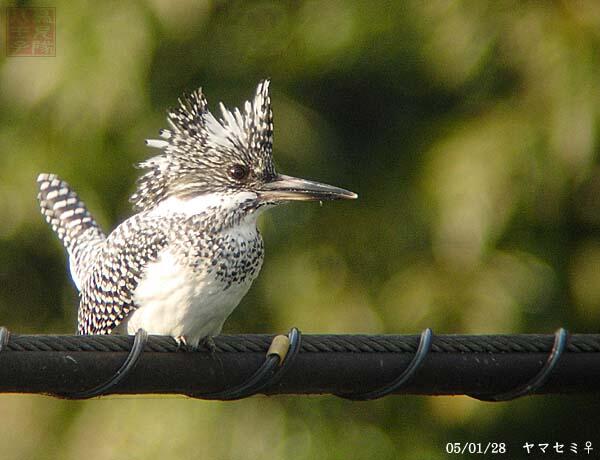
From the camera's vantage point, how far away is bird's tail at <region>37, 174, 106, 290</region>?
142 inches

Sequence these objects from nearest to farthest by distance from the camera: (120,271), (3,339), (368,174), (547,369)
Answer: (3,339)
(547,369)
(120,271)
(368,174)

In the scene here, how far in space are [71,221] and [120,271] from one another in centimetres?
80

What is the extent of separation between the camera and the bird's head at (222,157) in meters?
2.98

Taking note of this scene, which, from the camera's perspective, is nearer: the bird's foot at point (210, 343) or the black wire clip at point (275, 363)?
the black wire clip at point (275, 363)

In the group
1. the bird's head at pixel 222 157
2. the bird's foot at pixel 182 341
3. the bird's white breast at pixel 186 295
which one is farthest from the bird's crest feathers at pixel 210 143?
the bird's foot at pixel 182 341

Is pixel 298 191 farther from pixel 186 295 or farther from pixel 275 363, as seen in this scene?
pixel 275 363

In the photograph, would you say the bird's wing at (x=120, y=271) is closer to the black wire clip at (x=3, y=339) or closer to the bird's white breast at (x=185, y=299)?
the bird's white breast at (x=185, y=299)

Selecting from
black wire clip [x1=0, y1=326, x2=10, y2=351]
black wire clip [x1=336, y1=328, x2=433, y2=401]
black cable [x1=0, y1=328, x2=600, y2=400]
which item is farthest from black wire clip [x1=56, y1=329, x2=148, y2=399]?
black wire clip [x1=336, y1=328, x2=433, y2=401]

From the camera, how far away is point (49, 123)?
15.1ft

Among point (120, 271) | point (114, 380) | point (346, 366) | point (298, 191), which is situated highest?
point (298, 191)

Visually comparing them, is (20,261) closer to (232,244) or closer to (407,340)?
(232,244)

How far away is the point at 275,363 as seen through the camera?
2.23 meters

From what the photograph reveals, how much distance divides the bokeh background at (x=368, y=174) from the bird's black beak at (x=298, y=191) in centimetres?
140

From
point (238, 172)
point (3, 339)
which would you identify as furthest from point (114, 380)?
point (238, 172)
